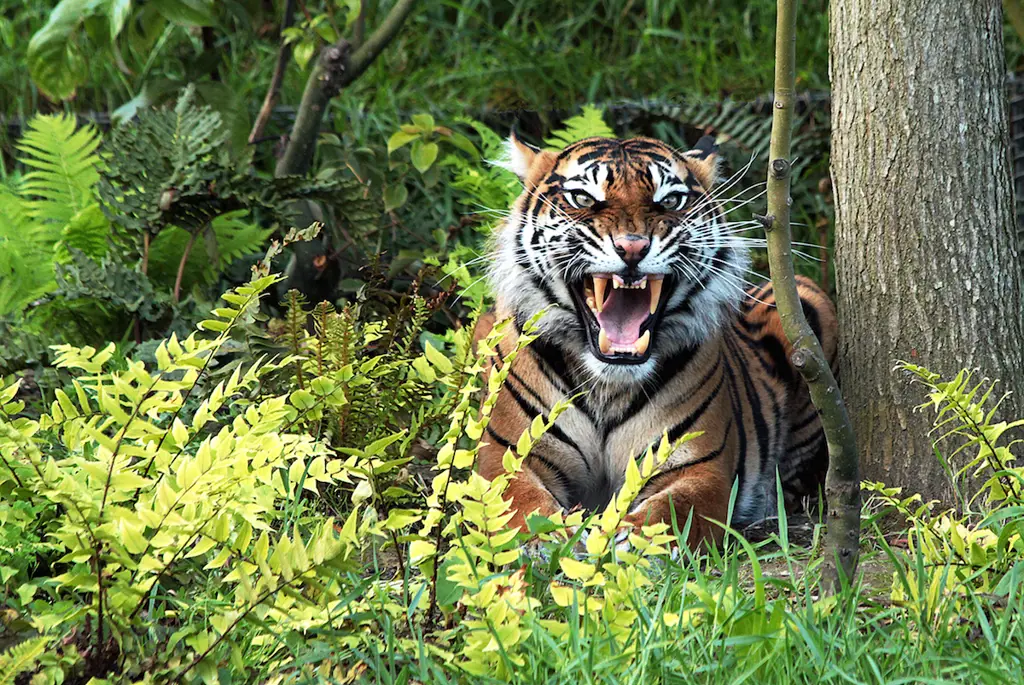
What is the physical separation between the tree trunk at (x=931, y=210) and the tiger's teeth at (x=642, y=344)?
2.18 ft

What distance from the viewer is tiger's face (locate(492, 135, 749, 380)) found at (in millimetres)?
3375

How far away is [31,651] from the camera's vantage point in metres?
2.06

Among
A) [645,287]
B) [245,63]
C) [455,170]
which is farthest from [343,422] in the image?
[245,63]

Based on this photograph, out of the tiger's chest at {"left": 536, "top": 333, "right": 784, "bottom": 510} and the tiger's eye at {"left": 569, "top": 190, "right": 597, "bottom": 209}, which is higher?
the tiger's eye at {"left": 569, "top": 190, "right": 597, "bottom": 209}

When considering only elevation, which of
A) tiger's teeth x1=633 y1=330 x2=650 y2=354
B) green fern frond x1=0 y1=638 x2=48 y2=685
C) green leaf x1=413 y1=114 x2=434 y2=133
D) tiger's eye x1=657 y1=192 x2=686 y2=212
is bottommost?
green fern frond x1=0 y1=638 x2=48 y2=685

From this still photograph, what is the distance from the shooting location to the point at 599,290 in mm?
3406

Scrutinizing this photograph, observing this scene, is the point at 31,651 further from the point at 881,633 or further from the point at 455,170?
the point at 455,170

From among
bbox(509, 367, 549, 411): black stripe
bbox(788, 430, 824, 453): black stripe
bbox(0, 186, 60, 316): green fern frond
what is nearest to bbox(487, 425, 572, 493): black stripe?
bbox(509, 367, 549, 411): black stripe

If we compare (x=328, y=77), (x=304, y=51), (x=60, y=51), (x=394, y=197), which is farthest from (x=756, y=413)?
(x=60, y=51)

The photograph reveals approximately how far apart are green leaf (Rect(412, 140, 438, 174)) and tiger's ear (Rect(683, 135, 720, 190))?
121 cm

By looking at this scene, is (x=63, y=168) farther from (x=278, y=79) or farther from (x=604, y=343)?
(x=604, y=343)

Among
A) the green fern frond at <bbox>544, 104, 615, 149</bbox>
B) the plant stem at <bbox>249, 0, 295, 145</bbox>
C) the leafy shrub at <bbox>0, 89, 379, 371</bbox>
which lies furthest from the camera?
the plant stem at <bbox>249, 0, 295, 145</bbox>

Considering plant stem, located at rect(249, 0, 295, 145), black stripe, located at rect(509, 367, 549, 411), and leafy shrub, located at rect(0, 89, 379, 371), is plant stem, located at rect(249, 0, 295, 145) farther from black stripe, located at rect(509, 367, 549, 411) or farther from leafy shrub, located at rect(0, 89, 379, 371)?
black stripe, located at rect(509, 367, 549, 411)

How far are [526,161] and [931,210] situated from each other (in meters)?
1.21
